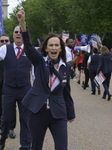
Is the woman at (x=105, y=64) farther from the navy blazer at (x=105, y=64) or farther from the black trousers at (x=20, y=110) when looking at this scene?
the black trousers at (x=20, y=110)

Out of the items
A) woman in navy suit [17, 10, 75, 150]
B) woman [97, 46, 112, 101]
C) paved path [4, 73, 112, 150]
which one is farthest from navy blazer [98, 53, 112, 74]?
woman in navy suit [17, 10, 75, 150]

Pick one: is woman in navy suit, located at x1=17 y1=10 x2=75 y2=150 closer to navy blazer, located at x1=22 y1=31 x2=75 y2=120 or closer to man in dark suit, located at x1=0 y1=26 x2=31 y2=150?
navy blazer, located at x1=22 y1=31 x2=75 y2=120

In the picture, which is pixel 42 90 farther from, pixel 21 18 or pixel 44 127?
pixel 21 18

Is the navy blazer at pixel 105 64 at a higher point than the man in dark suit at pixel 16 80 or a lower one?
lower

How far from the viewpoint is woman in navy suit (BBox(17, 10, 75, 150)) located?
3896 millimetres

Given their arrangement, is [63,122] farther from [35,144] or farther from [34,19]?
[34,19]

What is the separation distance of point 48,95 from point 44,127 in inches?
14.5

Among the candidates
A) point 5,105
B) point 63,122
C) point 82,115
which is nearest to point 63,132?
point 63,122

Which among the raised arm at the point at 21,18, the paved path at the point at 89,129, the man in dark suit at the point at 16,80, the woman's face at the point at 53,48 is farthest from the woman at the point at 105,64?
the raised arm at the point at 21,18

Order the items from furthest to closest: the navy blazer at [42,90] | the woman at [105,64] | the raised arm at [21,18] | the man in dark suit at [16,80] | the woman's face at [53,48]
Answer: the woman at [105,64] → the man in dark suit at [16,80] → the woman's face at [53,48] → the navy blazer at [42,90] → the raised arm at [21,18]

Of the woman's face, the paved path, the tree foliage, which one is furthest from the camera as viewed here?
the tree foliage

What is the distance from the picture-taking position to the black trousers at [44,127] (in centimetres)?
390

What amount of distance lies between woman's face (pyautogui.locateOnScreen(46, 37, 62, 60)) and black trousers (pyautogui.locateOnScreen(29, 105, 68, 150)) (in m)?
0.59

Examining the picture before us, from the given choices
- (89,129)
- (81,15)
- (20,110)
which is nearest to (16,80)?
(20,110)
